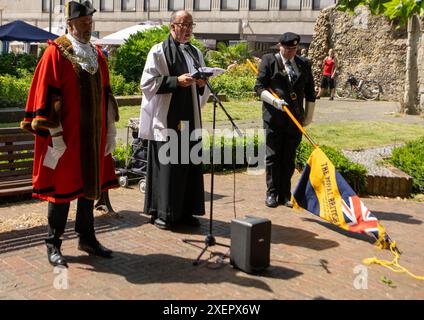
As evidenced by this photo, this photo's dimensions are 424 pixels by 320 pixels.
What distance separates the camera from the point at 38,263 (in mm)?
5250

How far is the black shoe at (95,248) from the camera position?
547 cm

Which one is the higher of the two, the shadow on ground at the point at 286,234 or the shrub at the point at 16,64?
the shrub at the point at 16,64

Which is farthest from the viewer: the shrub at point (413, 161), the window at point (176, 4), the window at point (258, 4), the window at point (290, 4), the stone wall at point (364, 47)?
the window at point (176, 4)

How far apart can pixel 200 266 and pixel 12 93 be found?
1207 cm

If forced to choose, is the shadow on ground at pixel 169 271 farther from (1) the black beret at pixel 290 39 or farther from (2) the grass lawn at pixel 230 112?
(2) the grass lawn at pixel 230 112

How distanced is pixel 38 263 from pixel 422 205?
5.10 meters

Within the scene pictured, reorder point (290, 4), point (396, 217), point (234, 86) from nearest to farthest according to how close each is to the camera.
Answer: point (396, 217) < point (234, 86) < point (290, 4)

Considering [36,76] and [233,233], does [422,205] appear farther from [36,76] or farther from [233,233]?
[36,76]

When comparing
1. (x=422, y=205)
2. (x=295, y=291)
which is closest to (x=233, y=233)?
(x=295, y=291)

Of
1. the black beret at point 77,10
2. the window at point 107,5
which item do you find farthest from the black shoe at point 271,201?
the window at point 107,5

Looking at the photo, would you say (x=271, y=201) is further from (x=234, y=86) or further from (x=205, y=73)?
(x=234, y=86)

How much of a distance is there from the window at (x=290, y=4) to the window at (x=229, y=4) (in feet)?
11.4

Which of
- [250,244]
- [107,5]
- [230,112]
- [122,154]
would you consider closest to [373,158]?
[122,154]

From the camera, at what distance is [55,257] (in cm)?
518
